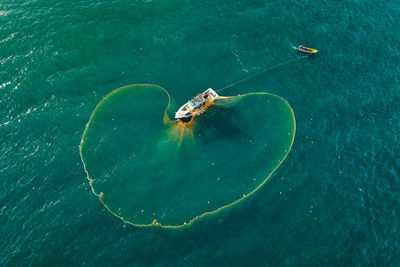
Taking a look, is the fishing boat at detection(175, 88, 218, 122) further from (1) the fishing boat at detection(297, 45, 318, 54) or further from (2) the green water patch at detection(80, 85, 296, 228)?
(1) the fishing boat at detection(297, 45, 318, 54)

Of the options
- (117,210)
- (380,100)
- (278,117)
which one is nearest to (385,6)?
(380,100)

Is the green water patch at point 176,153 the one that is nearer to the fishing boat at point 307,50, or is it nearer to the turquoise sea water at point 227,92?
the turquoise sea water at point 227,92

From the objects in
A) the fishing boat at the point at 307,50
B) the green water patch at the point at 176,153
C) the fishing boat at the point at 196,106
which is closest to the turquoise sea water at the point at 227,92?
the fishing boat at the point at 307,50

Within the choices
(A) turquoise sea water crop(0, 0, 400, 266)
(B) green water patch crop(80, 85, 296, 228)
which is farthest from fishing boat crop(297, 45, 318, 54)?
(B) green water patch crop(80, 85, 296, 228)

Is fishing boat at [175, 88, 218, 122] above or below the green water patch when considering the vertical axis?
above

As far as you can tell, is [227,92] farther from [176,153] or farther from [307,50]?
[307,50]

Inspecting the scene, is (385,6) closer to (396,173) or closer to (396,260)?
(396,173)
